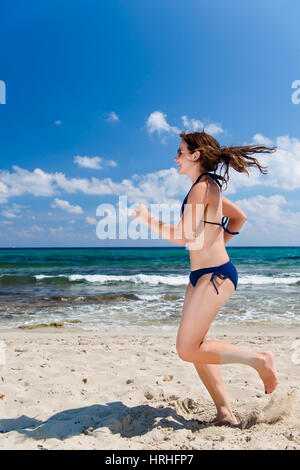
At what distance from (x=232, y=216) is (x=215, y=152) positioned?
1.98 feet

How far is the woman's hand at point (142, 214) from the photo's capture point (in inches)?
98.6

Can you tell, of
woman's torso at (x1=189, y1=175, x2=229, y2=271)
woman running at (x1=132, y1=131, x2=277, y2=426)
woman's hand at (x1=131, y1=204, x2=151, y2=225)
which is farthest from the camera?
woman's torso at (x1=189, y1=175, x2=229, y2=271)

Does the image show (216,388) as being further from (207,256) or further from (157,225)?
(157,225)

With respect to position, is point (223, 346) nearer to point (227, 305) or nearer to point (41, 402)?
point (41, 402)

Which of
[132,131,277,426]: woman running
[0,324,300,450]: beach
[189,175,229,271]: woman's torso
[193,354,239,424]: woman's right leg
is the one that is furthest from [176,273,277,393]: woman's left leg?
[0,324,300,450]: beach

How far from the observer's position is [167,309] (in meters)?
10.2

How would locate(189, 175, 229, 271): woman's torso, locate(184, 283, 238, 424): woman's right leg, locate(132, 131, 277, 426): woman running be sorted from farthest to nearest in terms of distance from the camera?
locate(184, 283, 238, 424): woman's right leg
locate(189, 175, 229, 271): woman's torso
locate(132, 131, 277, 426): woman running

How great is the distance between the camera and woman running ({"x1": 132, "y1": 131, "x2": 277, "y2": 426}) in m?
2.62

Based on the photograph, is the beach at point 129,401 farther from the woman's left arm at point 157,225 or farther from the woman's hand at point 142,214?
the woman's hand at point 142,214

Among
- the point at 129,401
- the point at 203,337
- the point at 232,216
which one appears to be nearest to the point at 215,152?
the point at 232,216

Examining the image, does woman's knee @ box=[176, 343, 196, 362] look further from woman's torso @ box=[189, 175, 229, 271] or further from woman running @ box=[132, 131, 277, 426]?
woman's torso @ box=[189, 175, 229, 271]

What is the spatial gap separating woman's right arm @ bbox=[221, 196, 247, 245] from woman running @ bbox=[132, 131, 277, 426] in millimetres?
100

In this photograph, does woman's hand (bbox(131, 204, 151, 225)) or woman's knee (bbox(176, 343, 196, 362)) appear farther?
woman's knee (bbox(176, 343, 196, 362))
